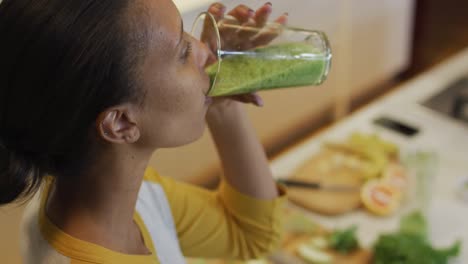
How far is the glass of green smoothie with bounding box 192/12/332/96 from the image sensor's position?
636 mm

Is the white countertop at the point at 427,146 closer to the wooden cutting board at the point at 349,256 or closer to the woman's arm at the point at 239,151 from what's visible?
the wooden cutting board at the point at 349,256

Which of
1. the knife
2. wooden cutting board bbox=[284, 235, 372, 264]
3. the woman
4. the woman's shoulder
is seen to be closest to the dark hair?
the woman

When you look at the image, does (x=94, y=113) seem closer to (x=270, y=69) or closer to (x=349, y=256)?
(x=270, y=69)

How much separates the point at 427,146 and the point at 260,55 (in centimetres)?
81

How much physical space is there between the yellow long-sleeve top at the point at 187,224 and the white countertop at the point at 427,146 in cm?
28

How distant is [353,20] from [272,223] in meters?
0.93

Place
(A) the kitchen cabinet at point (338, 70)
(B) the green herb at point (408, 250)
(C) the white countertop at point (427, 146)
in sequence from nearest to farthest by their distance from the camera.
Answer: (B) the green herb at point (408, 250), (C) the white countertop at point (427, 146), (A) the kitchen cabinet at point (338, 70)

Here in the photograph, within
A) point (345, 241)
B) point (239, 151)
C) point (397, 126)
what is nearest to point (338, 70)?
point (397, 126)

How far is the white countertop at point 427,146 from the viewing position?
3.57ft

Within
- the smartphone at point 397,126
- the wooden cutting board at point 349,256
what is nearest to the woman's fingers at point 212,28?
the wooden cutting board at point 349,256

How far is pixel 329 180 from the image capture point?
1.22 metres

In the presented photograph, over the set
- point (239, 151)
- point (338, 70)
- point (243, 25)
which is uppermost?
point (243, 25)

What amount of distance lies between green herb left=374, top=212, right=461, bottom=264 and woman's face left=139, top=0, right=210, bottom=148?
1.71 feet

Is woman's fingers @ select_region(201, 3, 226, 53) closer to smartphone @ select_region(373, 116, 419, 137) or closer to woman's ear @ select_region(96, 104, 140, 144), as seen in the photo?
woman's ear @ select_region(96, 104, 140, 144)
